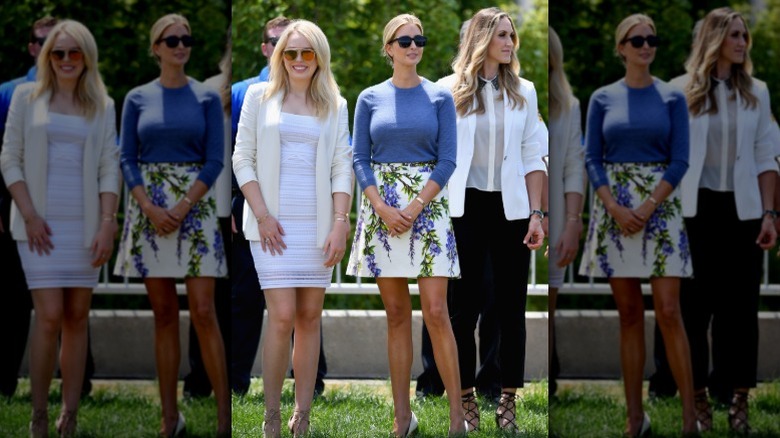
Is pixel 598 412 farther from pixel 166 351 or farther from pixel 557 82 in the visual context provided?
pixel 166 351

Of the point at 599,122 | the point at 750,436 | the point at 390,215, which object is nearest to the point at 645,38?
the point at 599,122

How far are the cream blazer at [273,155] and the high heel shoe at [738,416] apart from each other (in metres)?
2.06

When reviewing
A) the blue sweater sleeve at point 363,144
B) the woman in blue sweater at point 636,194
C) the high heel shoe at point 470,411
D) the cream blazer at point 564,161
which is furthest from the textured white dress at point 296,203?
the woman in blue sweater at point 636,194

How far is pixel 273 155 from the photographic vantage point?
4.52 m

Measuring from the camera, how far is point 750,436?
2891 millimetres

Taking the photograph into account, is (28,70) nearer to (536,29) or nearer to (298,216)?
(298,216)

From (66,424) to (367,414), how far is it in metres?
1.90

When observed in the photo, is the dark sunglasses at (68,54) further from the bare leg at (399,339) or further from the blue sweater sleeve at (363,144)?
the bare leg at (399,339)

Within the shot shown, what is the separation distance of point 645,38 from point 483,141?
2.21 metres

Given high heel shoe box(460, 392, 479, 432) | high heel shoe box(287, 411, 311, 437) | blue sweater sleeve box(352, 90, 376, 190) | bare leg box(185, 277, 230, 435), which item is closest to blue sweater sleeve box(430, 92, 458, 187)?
blue sweater sleeve box(352, 90, 376, 190)

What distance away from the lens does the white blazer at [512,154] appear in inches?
187

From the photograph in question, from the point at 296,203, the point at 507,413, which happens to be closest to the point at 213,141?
the point at 296,203

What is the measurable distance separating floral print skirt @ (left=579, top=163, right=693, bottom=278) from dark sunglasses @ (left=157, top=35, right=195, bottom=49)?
3.53ft

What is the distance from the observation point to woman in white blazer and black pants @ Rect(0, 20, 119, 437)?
3.06m
